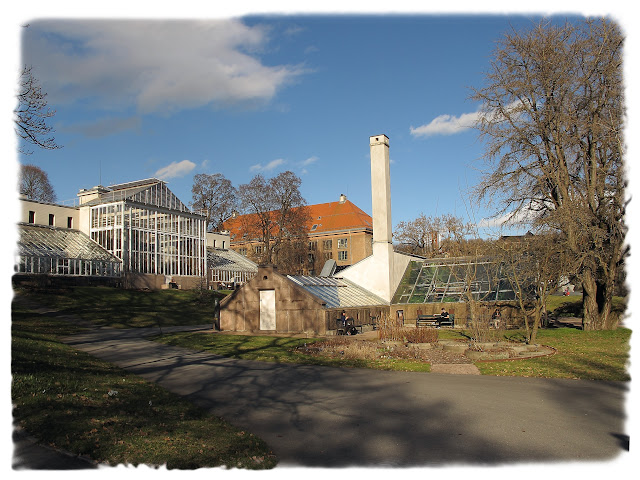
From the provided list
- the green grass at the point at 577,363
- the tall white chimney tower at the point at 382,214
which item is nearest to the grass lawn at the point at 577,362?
the green grass at the point at 577,363

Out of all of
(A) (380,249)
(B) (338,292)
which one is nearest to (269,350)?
(B) (338,292)

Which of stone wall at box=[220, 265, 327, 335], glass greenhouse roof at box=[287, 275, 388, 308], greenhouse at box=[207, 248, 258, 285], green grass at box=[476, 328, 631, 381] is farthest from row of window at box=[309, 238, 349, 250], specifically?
green grass at box=[476, 328, 631, 381]

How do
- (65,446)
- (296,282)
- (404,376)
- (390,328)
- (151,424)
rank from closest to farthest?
(65,446), (151,424), (404,376), (390,328), (296,282)

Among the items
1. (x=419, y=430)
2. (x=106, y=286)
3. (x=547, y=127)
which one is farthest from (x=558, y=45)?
(x=106, y=286)

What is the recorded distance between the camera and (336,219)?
82.4 metres

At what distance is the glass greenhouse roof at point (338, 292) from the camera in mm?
26048

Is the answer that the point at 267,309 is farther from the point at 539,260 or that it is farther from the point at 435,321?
the point at 539,260

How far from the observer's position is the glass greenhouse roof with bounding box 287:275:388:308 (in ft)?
85.5

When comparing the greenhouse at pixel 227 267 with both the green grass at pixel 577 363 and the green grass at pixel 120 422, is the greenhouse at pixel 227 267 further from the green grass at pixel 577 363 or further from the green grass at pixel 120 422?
the green grass at pixel 120 422

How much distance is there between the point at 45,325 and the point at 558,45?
28.0 metres

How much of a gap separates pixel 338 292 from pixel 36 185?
52048 mm

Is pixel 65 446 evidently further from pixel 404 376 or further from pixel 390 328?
pixel 390 328

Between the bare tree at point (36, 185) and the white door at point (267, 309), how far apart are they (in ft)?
154

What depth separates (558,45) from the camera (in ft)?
73.7
